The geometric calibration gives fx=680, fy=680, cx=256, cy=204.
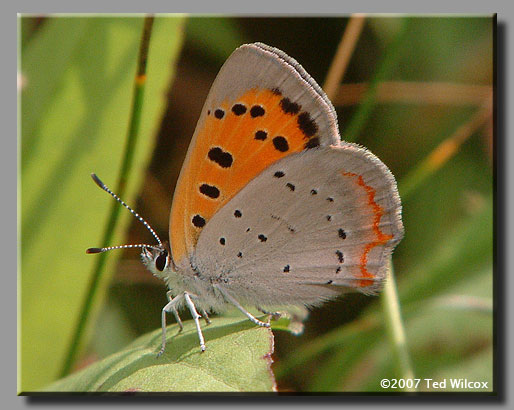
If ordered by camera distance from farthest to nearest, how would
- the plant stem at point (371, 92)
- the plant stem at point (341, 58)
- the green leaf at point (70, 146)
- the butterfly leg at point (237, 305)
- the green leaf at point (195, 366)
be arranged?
1. the plant stem at point (341, 58)
2. the plant stem at point (371, 92)
3. the green leaf at point (70, 146)
4. the butterfly leg at point (237, 305)
5. the green leaf at point (195, 366)

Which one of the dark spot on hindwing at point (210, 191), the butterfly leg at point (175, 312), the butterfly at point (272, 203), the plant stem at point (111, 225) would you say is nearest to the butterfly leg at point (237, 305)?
the butterfly at point (272, 203)

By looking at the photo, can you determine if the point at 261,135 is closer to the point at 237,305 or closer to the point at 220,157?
the point at 220,157

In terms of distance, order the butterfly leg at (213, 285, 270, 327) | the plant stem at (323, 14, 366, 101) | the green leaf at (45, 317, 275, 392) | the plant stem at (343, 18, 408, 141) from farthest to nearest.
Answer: the plant stem at (323, 14, 366, 101), the plant stem at (343, 18, 408, 141), the butterfly leg at (213, 285, 270, 327), the green leaf at (45, 317, 275, 392)

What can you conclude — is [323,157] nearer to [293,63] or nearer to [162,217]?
[293,63]

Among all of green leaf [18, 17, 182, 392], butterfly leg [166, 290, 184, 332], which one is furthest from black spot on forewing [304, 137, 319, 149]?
green leaf [18, 17, 182, 392]

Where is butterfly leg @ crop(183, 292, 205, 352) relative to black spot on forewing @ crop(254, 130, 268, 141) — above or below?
below

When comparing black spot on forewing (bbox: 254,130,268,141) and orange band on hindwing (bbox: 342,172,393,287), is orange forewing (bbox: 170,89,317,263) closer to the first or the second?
black spot on forewing (bbox: 254,130,268,141)

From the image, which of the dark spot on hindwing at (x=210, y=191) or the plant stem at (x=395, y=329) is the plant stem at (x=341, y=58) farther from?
the dark spot on hindwing at (x=210, y=191)
